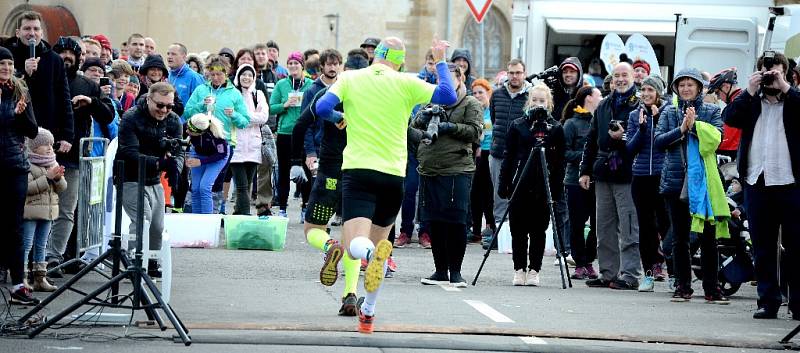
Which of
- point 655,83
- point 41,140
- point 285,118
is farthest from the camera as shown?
point 285,118

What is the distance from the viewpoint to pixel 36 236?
533 inches

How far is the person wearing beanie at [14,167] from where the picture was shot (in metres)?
12.5

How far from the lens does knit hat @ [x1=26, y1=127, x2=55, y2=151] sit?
13.7 m

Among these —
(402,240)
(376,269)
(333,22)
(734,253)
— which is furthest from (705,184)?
(333,22)

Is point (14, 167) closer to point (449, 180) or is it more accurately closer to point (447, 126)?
point (447, 126)

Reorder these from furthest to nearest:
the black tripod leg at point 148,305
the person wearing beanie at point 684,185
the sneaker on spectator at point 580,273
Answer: the sneaker on spectator at point 580,273 < the person wearing beanie at point 684,185 < the black tripod leg at point 148,305

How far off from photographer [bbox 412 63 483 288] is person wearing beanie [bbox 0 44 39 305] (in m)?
3.84

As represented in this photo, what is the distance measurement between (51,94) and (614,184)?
4889 millimetres

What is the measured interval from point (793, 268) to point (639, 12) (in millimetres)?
14574

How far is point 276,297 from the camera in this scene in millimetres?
13602

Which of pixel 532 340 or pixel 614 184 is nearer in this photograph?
pixel 532 340

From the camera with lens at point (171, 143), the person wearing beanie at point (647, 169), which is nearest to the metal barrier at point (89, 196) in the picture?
the camera with lens at point (171, 143)

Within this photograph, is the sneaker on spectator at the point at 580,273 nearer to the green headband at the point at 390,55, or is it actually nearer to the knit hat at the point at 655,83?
the knit hat at the point at 655,83

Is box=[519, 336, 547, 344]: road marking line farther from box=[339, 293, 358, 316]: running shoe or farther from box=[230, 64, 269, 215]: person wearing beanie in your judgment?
box=[230, 64, 269, 215]: person wearing beanie
